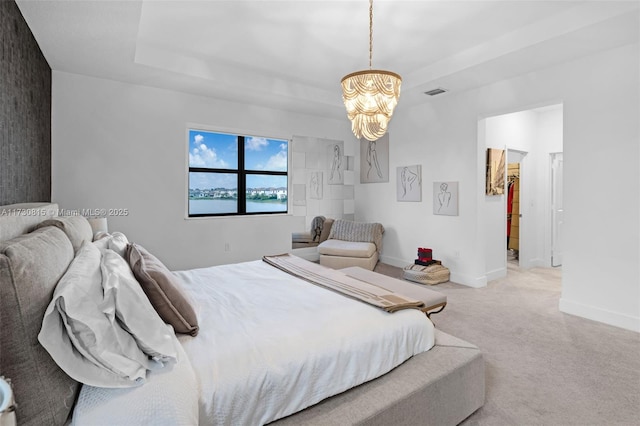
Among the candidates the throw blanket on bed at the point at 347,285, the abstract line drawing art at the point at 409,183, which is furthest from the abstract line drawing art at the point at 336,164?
the throw blanket on bed at the point at 347,285

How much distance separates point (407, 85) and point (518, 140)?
87.1 inches

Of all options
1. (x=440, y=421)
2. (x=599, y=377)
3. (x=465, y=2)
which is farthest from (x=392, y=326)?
(x=465, y=2)

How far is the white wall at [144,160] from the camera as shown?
3.66m

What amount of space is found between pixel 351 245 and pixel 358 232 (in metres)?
0.39

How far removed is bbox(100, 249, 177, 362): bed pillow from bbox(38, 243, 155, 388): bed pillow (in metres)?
0.02

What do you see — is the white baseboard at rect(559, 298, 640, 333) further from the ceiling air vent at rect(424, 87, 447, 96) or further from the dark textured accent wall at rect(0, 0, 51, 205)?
the dark textured accent wall at rect(0, 0, 51, 205)

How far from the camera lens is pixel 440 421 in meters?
1.63

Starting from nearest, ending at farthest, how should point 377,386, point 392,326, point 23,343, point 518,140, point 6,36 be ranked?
point 23,343 → point 377,386 → point 392,326 → point 6,36 → point 518,140

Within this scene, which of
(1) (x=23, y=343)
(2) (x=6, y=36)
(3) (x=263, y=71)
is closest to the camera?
(1) (x=23, y=343)

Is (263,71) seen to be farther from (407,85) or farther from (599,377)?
(599,377)

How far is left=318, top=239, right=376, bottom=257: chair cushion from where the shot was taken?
4887 mm

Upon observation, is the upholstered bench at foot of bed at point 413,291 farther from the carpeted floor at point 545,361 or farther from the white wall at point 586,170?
the white wall at point 586,170

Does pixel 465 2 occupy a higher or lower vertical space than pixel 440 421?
higher

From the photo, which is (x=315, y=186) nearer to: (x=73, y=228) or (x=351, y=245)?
(x=351, y=245)
